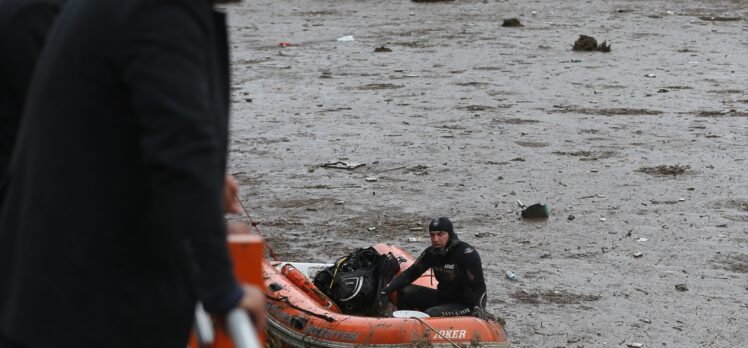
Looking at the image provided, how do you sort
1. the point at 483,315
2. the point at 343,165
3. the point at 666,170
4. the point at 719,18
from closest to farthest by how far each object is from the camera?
1. the point at 483,315
2. the point at 666,170
3. the point at 343,165
4. the point at 719,18

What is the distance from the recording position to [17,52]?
3162 millimetres

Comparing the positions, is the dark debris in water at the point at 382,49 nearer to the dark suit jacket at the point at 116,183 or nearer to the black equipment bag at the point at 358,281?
the black equipment bag at the point at 358,281

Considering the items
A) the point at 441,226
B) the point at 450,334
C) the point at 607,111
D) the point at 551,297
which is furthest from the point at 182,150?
the point at 607,111

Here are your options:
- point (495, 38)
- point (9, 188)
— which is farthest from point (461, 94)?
point (9, 188)

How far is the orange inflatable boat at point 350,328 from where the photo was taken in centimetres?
768

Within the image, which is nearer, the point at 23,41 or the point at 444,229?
the point at 23,41

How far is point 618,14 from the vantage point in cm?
3111

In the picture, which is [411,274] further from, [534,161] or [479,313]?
[534,161]

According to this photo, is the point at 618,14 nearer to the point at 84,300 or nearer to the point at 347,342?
the point at 347,342

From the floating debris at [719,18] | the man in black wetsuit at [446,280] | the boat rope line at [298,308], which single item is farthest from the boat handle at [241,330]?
the floating debris at [719,18]

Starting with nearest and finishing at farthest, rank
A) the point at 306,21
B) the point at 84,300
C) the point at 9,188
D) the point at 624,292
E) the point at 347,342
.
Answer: the point at 84,300
the point at 9,188
the point at 347,342
the point at 624,292
the point at 306,21

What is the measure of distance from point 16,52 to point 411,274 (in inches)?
241

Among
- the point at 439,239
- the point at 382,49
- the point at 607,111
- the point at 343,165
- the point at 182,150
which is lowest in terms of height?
the point at 382,49

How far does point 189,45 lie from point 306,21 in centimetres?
2779
